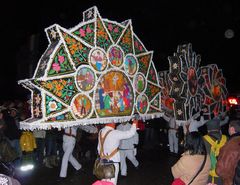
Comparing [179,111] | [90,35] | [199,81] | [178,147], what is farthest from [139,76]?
[178,147]

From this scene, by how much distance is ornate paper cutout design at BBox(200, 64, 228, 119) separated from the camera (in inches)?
427

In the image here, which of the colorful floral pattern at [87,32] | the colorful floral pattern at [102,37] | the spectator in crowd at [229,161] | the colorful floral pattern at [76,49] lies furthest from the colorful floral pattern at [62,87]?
the spectator in crowd at [229,161]

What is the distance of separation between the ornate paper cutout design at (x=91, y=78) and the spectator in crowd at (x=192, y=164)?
2313 millimetres

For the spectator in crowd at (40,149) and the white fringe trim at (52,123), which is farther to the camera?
the spectator in crowd at (40,149)

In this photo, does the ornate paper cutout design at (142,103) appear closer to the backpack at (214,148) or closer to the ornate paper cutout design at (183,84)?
the backpack at (214,148)

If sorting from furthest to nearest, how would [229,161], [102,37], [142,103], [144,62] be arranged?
[144,62] < [142,103] < [102,37] < [229,161]

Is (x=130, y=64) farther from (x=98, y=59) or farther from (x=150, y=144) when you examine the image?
(x=150, y=144)

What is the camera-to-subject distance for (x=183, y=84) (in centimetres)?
945

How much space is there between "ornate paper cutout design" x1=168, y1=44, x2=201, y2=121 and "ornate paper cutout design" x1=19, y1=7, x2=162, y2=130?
2.07 m

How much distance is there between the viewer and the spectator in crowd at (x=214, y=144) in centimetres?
518

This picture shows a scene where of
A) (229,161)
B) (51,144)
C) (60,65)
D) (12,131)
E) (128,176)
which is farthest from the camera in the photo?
(51,144)

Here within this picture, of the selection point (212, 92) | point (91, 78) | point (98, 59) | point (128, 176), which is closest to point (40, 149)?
point (128, 176)

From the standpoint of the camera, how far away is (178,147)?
1205 cm

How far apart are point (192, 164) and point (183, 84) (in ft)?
18.6
